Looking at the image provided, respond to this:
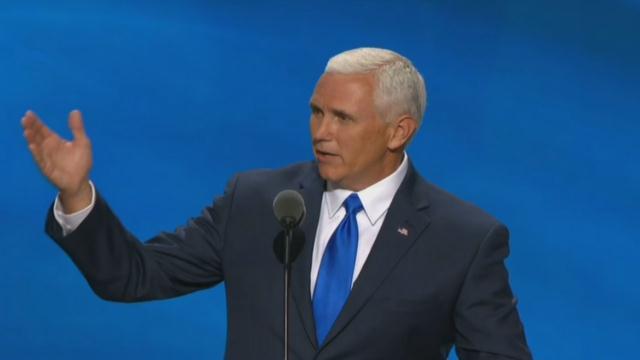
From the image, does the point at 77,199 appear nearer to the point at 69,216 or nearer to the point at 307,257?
the point at 69,216

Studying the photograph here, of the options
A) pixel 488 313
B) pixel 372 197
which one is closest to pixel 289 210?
pixel 372 197

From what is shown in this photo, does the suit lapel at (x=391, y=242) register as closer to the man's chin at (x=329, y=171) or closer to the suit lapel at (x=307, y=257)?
the suit lapel at (x=307, y=257)

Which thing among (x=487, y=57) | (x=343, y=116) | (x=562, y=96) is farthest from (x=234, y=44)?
(x=343, y=116)

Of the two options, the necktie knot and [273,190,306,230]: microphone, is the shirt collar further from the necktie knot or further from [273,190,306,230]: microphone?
[273,190,306,230]: microphone

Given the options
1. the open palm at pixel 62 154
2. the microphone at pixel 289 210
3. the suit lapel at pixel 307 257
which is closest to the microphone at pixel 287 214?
the microphone at pixel 289 210

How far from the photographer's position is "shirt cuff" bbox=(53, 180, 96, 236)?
218 centimetres

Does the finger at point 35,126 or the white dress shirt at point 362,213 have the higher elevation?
the finger at point 35,126

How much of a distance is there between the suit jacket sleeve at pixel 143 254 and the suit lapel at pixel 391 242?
0.25m

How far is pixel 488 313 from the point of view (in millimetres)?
2291

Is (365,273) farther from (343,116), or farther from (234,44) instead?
(234,44)

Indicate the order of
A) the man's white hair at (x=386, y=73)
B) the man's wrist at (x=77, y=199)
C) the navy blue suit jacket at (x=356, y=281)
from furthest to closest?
the man's white hair at (x=386, y=73) → the navy blue suit jacket at (x=356, y=281) → the man's wrist at (x=77, y=199)

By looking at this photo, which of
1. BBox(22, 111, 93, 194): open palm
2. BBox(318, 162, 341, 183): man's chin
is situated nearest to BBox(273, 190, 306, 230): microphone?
BBox(318, 162, 341, 183): man's chin

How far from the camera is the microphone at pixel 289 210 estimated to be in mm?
2084

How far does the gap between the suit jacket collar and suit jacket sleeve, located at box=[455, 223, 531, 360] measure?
14 cm
